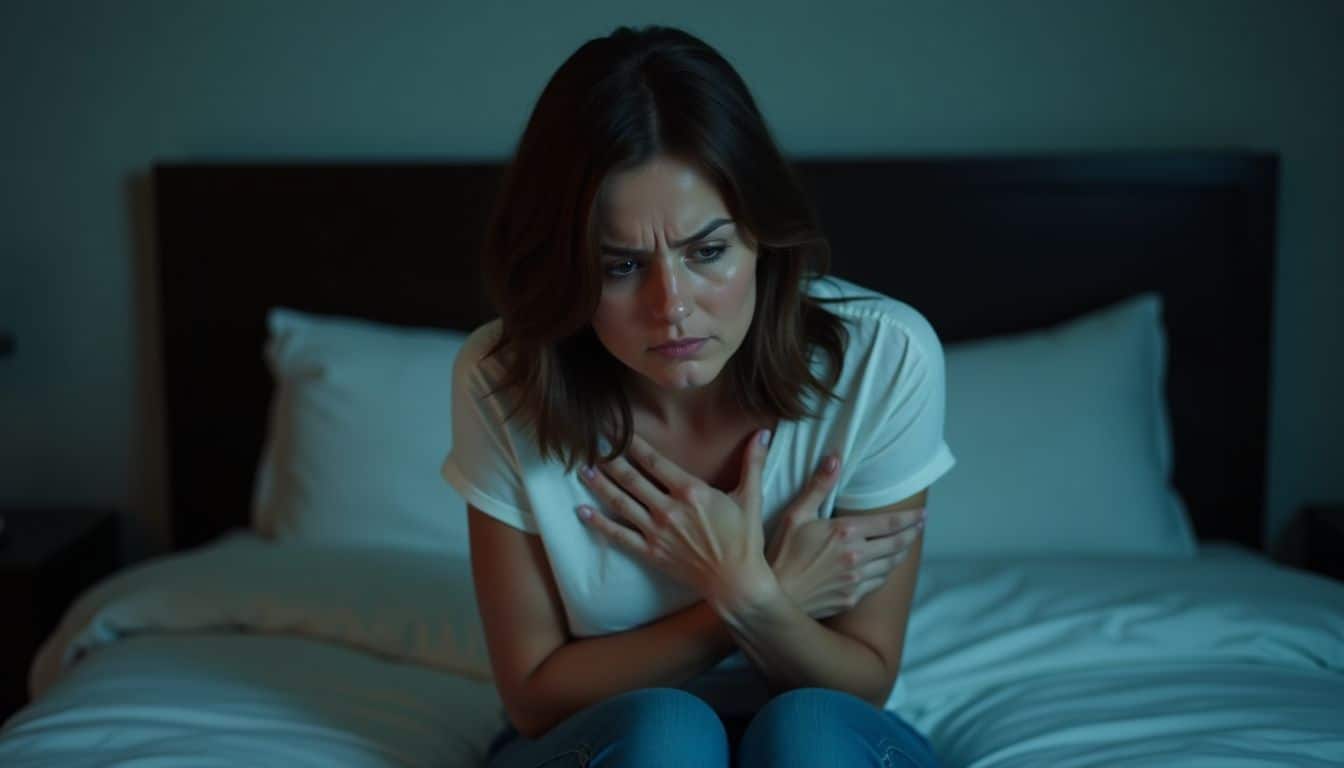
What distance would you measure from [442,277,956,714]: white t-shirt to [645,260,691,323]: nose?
0.25m

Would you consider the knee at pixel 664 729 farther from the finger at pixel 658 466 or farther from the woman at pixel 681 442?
the finger at pixel 658 466

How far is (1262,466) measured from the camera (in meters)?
2.35

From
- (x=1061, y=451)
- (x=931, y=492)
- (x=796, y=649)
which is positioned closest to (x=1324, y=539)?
(x=1061, y=451)

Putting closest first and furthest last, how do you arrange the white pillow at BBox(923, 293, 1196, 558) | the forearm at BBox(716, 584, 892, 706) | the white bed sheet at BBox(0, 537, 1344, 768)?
the forearm at BBox(716, 584, 892, 706) → the white bed sheet at BBox(0, 537, 1344, 768) → the white pillow at BBox(923, 293, 1196, 558)

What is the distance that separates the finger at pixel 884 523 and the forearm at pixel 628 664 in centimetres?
18

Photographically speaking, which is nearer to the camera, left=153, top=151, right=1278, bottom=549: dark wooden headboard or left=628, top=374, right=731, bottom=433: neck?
left=628, top=374, right=731, bottom=433: neck

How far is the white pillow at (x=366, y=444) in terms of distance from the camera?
215 cm

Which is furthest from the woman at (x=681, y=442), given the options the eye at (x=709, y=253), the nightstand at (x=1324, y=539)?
the nightstand at (x=1324, y=539)

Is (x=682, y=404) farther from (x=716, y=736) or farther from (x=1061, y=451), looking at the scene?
(x=1061, y=451)

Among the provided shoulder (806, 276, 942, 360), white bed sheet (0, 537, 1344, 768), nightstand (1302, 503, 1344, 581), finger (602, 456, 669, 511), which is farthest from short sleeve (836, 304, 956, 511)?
nightstand (1302, 503, 1344, 581)

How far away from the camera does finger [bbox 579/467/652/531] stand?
55.5 inches

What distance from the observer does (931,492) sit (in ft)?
6.93

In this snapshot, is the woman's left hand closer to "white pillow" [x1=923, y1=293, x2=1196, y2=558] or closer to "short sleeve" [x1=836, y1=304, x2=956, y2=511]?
"short sleeve" [x1=836, y1=304, x2=956, y2=511]

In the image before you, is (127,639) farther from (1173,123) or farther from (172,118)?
(1173,123)
